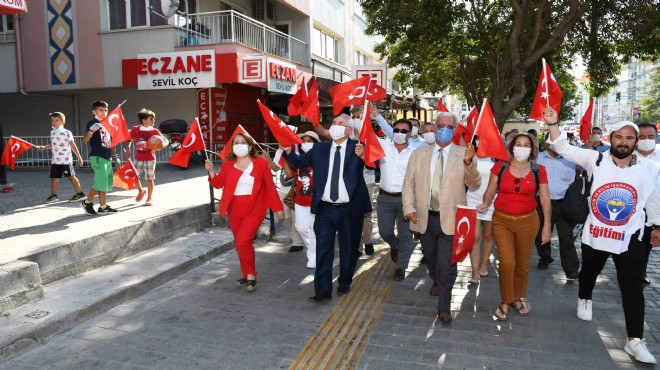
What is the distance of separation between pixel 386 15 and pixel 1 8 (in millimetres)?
9712

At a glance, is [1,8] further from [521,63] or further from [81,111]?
[81,111]

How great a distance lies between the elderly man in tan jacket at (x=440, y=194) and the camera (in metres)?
4.94

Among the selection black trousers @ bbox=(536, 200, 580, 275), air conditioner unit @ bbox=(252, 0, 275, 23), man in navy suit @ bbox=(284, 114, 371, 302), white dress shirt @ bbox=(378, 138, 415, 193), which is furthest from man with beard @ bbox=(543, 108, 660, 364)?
air conditioner unit @ bbox=(252, 0, 275, 23)

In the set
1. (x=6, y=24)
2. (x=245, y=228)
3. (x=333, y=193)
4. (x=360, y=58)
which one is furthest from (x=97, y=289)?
(x=360, y=58)

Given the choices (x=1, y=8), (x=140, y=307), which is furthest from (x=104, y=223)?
(x=1, y=8)

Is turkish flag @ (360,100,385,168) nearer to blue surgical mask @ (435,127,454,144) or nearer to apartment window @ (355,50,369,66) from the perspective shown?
blue surgical mask @ (435,127,454,144)

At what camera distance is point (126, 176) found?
859cm

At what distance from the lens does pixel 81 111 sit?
18.5 meters

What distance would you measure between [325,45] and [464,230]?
69.8ft

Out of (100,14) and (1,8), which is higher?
(100,14)

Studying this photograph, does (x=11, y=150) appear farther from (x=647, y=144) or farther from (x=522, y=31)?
(x=522, y=31)

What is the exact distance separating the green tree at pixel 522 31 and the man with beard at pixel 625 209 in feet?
28.3

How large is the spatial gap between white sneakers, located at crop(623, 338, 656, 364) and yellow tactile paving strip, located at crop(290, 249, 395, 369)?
211 centimetres

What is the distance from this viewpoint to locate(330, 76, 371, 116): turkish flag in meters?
6.78
